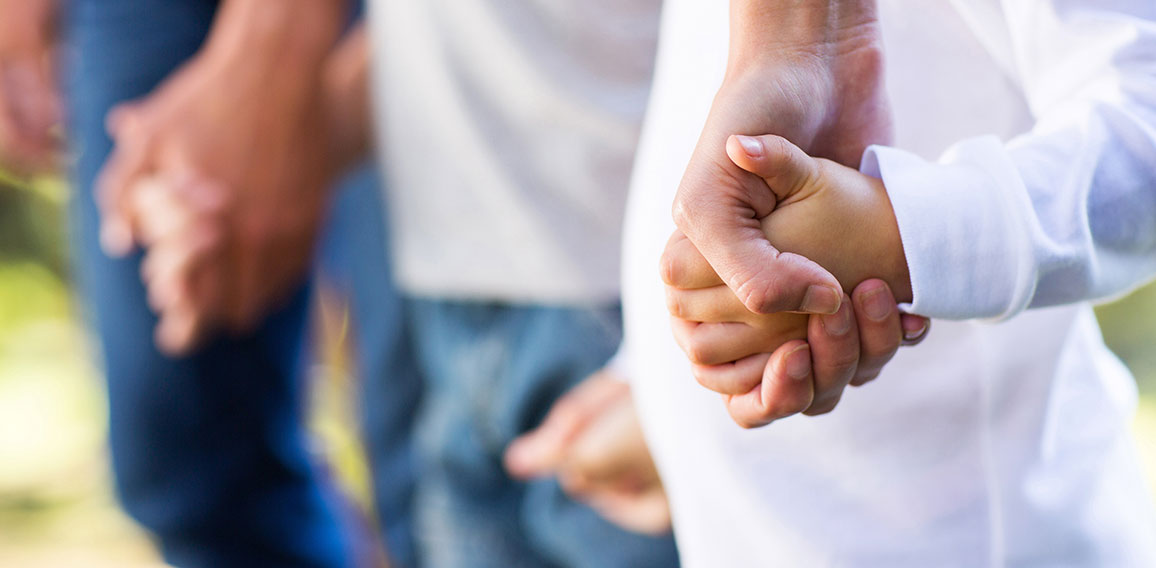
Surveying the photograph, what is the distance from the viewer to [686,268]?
40cm

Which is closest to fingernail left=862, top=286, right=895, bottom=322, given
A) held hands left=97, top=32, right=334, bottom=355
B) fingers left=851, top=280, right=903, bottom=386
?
fingers left=851, top=280, right=903, bottom=386

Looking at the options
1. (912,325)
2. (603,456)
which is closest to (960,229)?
(912,325)

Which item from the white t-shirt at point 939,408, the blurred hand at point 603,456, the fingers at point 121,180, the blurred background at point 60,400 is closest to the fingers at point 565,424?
the blurred hand at point 603,456

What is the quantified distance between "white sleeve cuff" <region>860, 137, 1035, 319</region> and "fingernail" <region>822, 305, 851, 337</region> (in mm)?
31

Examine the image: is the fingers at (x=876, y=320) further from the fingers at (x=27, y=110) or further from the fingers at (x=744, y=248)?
the fingers at (x=27, y=110)

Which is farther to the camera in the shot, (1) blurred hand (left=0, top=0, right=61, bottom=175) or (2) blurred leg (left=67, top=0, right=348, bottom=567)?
(1) blurred hand (left=0, top=0, right=61, bottom=175)

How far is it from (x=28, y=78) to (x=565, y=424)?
3.08 ft

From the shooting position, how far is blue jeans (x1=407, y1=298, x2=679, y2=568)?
2.85 ft

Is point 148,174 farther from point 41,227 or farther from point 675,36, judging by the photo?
point 41,227

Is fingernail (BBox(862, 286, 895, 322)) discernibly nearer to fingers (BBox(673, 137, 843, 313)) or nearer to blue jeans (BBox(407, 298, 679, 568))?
fingers (BBox(673, 137, 843, 313))

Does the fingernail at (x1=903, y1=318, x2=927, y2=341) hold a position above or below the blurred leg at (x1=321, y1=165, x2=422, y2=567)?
above

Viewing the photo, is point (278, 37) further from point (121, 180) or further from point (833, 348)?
point (833, 348)

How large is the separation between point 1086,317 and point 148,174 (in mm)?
850

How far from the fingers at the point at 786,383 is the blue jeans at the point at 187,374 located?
2.40ft
